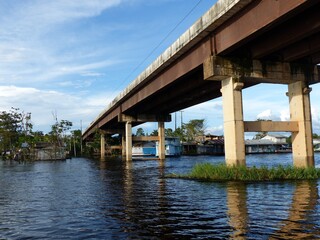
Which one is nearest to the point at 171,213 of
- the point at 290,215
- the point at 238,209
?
the point at 238,209

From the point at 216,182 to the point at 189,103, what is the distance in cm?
3570

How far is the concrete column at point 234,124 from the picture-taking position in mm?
25719

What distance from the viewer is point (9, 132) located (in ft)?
395

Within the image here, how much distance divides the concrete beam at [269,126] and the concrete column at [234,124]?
3.31 feet

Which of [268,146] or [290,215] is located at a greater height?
[268,146]

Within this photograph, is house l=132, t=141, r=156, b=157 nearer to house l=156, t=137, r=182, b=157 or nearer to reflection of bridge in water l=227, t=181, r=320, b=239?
house l=156, t=137, r=182, b=157

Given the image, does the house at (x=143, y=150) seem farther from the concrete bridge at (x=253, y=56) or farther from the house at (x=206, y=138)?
the concrete bridge at (x=253, y=56)

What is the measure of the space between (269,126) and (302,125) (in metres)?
2.80

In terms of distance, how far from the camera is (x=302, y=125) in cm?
2786

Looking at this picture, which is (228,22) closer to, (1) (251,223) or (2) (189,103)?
(1) (251,223)

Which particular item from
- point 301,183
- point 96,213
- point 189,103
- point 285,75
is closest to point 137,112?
point 189,103

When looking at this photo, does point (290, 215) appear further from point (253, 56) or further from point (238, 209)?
point (253, 56)

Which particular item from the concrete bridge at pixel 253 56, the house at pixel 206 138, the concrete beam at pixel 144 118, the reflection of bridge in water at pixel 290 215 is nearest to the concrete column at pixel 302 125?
the concrete bridge at pixel 253 56

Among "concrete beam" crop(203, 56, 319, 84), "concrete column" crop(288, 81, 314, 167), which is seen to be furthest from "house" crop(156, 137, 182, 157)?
"concrete beam" crop(203, 56, 319, 84)
